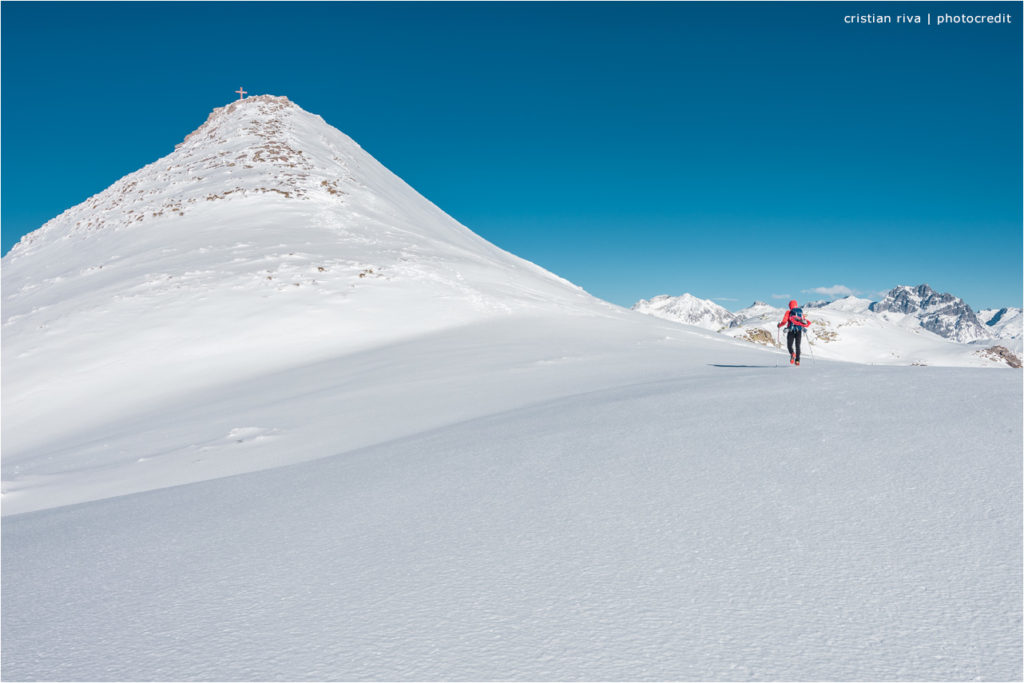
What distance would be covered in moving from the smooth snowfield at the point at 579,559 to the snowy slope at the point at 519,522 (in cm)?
2

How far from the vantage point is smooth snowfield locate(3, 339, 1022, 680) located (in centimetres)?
378

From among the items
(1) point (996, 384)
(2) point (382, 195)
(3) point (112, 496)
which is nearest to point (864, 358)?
(2) point (382, 195)

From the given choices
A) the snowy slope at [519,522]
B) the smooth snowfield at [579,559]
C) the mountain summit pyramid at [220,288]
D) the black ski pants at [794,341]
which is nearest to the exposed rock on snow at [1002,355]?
the mountain summit pyramid at [220,288]

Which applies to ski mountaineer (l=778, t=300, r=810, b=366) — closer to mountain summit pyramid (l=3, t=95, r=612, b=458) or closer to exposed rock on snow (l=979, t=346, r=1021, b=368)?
mountain summit pyramid (l=3, t=95, r=612, b=458)

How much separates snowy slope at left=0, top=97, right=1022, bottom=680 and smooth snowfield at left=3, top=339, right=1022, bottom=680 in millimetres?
24

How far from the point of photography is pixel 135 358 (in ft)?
63.1

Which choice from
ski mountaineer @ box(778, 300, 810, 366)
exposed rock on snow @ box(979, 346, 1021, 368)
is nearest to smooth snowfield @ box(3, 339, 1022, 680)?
ski mountaineer @ box(778, 300, 810, 366)

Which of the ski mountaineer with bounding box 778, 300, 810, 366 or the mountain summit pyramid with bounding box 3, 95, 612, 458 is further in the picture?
the mountain summit pyramid with bounding box 3, 95, 612, 458

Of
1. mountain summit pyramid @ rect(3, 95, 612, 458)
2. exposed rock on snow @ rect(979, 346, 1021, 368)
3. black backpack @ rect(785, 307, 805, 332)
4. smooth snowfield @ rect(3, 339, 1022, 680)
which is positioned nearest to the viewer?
smooth snowfield @ rect(3, 339, 1022, 680)

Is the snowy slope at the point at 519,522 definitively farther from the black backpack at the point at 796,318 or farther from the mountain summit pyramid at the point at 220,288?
the black backpack at the point at 796,318

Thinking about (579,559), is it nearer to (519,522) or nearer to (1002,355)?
(519,522)

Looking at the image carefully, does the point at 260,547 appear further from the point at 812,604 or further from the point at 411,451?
the point at 812,604

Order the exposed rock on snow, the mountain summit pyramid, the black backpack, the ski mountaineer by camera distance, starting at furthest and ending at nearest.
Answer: the exposed rock on snow < the mountain summit pyramid < the black backpack < the ski mountaineer

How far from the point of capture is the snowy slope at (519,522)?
387 centimetres
